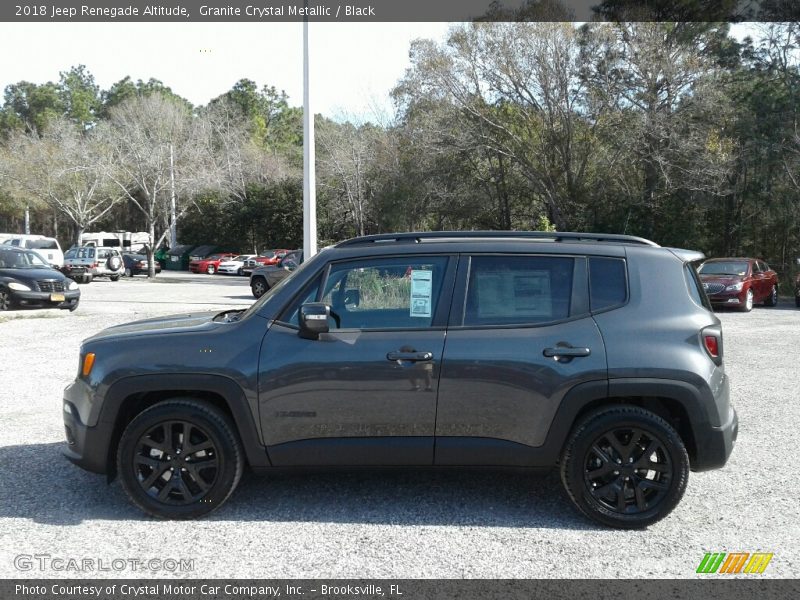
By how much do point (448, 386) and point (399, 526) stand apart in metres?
0.92

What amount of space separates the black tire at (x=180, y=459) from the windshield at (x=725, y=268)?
19.3 meters

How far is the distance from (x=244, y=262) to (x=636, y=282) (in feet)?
135

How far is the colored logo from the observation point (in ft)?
13.6

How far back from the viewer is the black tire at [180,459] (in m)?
4.78

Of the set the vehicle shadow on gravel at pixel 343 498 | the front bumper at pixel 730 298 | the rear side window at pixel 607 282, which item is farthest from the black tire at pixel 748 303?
the rear side window at pixel 607 282

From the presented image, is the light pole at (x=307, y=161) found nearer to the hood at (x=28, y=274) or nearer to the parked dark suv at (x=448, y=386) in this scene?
the hood at (x=28, y=274)

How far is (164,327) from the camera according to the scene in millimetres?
5230

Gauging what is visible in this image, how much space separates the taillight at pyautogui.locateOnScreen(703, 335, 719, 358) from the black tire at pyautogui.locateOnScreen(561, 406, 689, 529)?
0.54 meters

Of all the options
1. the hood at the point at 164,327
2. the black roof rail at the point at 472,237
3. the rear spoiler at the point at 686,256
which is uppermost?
the black roof rail at the point at 472,237

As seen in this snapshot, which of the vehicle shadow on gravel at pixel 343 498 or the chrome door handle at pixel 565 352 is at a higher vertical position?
the chrome door handle at pixel 565 352

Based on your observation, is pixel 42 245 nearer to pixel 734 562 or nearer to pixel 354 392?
pixel 354 392

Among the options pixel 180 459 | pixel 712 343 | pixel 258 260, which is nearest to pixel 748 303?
pixel 712 343

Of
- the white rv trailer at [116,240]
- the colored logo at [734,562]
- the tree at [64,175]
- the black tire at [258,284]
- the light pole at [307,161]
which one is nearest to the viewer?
the colored logo at [734,562]

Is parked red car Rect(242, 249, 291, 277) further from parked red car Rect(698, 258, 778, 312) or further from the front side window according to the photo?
the front side window
